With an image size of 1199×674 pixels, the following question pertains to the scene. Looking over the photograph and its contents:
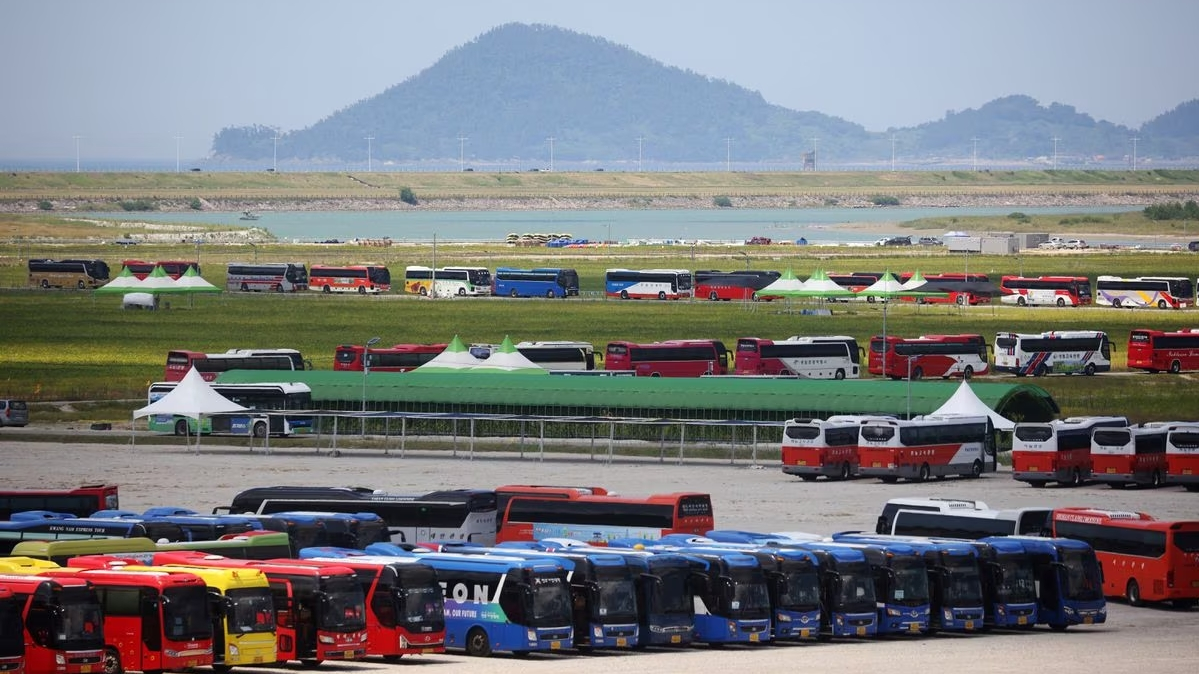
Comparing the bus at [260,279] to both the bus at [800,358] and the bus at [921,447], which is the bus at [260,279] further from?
the bus at [921,447]

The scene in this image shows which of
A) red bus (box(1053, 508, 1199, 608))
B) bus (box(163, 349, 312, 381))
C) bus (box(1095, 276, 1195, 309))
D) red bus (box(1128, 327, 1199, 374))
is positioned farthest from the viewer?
bus (box(1095, 276, 1195, 309))

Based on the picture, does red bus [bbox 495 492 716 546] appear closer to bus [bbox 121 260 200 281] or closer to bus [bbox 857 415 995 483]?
bus [bbox 857 415 995 483]

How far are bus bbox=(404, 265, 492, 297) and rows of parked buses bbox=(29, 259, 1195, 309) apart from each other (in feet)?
0.25

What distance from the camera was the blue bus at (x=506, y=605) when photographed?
29.6 m

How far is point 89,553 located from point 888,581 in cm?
1535

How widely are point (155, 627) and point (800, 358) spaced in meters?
54.8

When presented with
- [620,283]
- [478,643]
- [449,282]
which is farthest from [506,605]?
[449,282]

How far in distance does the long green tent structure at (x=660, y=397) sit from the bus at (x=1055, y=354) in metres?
19.8

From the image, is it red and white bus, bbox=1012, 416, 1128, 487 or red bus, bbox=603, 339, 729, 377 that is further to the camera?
red bus, bbox=603, 339, 729, 377

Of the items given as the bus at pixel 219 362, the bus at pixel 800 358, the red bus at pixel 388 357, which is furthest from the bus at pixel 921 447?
the bus at pixel 219 362

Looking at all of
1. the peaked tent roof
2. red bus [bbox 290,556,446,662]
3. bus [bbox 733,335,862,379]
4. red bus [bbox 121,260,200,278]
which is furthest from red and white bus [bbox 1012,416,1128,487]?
red bus [bbox 121,260,200,278]

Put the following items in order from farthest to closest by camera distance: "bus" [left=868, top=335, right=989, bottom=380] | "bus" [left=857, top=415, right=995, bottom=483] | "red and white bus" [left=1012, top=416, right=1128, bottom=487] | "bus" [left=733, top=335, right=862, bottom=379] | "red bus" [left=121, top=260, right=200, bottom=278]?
1. "red bus" [left=121, top=260, right=200, bottom=278]
2. "bus" [left=868, top=335, right=989, bottom=380]
3. "bus" [left=733, top=335, right=862, bottom=379]
4. "bus" [left=857, top=415, right=995, bottom=483]
5. "red and white bus" [left=1012, top=416, right=1128, bottom=487]

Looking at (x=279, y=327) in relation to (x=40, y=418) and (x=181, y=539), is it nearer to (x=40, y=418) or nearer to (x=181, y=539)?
(x=40, y=418)

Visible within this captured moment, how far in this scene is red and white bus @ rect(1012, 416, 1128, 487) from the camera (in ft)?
172
